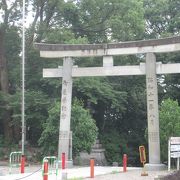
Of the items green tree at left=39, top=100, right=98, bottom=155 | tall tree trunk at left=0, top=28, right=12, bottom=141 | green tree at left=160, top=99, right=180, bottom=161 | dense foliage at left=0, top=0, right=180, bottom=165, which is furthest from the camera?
tall tree trunk at left=0, top=28, right=12, bottom=141

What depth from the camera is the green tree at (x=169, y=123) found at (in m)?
21.0

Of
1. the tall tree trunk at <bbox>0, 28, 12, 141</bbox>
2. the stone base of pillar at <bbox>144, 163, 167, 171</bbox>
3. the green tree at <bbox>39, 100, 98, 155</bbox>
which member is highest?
the tall tree trunk at <bbox>0, 28, 12, 141</bbox>

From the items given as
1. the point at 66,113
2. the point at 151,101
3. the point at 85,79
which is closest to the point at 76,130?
the point at 66,113

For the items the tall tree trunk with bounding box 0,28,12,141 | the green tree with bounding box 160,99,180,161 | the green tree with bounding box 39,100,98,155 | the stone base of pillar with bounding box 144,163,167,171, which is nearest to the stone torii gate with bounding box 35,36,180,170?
the stone base of pillar with bounding box 144,163,167,171

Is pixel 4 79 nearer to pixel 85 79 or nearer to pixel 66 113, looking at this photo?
pixel 85 79

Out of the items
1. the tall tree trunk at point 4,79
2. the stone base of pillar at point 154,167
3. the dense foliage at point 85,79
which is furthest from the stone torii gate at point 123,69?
the tall tree trunk at point 4,79

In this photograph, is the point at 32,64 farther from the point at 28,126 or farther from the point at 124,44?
the point at 124,44

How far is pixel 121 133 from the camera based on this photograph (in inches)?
1325

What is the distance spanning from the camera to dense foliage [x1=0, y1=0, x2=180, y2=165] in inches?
1115

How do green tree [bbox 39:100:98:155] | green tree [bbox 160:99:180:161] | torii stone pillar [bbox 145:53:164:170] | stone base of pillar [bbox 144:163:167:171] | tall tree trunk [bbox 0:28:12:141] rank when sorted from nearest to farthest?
stone base of pillar [bbox 144:163:167:171]
torii stone pillar [bbox 145:53:164:170]
green tree [bbox 160:99:180:161]
green tree [bbox 39:100:98:155]
tall tree trunk [bbox 0:28:12:141]

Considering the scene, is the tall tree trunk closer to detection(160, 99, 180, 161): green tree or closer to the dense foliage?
the dense foliage

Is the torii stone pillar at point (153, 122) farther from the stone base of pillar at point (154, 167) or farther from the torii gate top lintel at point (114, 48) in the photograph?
the torii gate top lintel at point (114, 48)

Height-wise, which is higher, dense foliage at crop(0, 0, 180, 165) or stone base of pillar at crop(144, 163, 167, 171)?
dense foliage at crop(0, 0, 180, 165)

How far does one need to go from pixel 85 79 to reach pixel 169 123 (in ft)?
27.9
